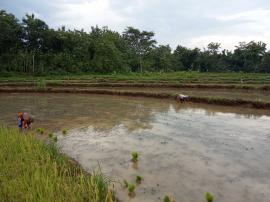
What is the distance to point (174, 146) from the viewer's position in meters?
9.01

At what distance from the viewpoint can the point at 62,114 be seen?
15.0 m

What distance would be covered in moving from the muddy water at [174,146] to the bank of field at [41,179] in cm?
90

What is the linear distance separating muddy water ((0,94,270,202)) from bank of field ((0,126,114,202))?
35.5 inches

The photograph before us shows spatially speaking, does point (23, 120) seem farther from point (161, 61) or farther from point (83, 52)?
point (161, 61)

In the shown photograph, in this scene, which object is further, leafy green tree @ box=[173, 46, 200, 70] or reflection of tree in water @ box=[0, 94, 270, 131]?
leafy green tree @ box=[173, 46, 200, 70]

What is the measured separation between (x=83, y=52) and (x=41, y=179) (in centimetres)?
3871

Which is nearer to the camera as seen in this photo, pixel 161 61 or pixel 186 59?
pixel 161 61

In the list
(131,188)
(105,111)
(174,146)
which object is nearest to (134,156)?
(174,146)

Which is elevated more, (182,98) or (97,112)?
(182,98)

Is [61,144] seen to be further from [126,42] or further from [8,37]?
[126,42]

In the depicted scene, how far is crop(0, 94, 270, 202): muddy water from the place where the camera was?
6059mm

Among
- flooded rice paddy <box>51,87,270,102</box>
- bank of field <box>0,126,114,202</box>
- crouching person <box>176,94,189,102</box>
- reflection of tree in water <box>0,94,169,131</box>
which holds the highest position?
flooded rice paddy <box>51,87,270,102</box>

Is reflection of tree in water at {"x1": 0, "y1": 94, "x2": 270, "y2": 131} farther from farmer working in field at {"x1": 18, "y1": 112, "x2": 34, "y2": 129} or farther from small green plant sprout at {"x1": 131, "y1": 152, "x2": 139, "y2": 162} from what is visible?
small green plant sprout at {"x1": 131, "y1": 152, "x2": 139, "y2": 162}

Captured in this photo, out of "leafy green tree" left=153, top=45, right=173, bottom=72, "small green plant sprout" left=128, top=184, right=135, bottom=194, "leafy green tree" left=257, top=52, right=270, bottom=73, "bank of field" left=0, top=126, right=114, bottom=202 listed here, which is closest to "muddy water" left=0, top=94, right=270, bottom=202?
"small green plant sprout" left=128, top=184, right=135, bottom=194
